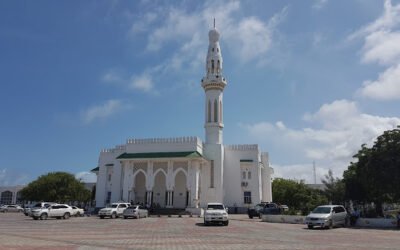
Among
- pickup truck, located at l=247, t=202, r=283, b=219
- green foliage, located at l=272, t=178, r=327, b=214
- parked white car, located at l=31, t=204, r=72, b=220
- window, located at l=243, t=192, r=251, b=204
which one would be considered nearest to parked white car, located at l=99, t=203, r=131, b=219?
parked white car, located at l=31, t=204, r=72, b=220

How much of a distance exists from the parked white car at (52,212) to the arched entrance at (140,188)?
14041 millimetres

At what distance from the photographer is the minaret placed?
4762 centimetres

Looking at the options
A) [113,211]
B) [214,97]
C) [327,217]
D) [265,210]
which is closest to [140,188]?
[113,211]

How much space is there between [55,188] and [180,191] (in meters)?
22.8

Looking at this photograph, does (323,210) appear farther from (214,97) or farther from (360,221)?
(214,97)

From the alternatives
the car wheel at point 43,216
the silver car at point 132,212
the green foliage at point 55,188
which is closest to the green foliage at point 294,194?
the silver car at point 132,212

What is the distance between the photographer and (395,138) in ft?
87.8

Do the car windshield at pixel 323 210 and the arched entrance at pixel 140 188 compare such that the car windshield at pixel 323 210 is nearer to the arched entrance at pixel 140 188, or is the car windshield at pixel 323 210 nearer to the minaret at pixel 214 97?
the minaret at pixel 214 97

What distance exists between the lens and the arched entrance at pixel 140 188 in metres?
45.5

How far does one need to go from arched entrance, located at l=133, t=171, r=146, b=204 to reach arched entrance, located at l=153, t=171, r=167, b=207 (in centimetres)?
140

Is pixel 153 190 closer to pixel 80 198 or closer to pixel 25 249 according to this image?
pixel 80 198

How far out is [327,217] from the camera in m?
22.1

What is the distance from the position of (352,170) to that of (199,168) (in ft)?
54.6

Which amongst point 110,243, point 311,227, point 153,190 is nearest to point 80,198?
point 153,190
